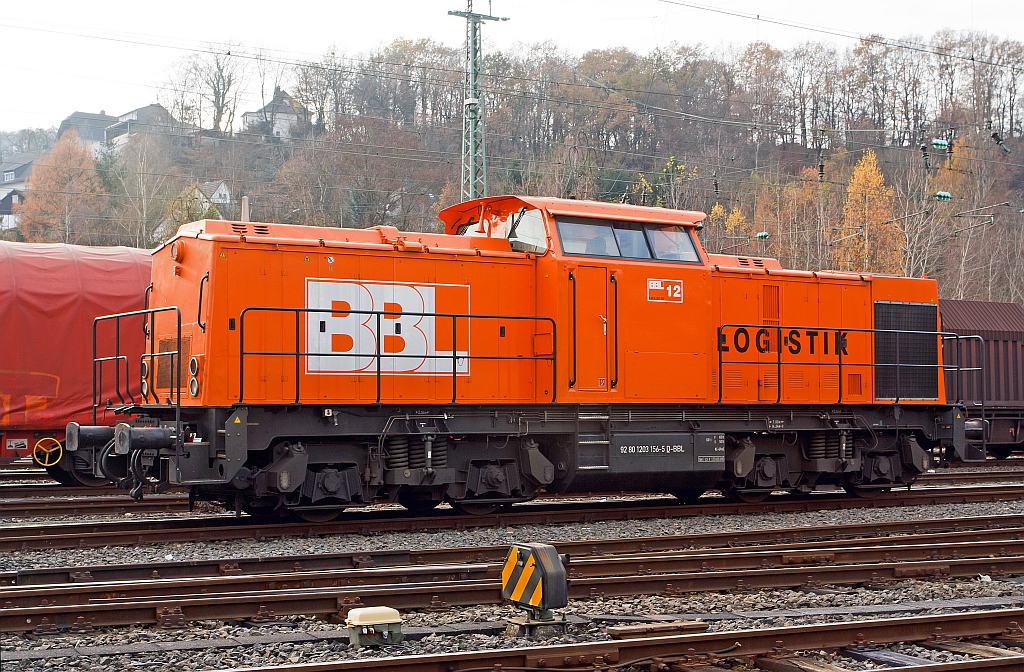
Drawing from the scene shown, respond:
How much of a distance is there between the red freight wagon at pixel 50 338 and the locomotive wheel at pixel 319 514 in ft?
16.2

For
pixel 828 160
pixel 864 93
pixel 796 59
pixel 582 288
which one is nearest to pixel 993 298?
pixel 828 160

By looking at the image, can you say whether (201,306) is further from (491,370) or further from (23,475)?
(23,475)

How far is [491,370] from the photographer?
36.4 ft

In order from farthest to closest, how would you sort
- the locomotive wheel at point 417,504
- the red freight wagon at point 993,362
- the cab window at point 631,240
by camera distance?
the red freight wagon at point 993,362 → the cab window at point 631,240 → the locomotive wheel at point 417,504

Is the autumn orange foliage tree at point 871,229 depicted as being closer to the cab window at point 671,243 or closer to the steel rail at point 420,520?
the steel rail at point 420,520

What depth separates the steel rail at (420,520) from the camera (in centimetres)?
933

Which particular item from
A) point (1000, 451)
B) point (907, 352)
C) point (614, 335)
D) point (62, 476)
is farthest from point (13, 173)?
point (907, 352)

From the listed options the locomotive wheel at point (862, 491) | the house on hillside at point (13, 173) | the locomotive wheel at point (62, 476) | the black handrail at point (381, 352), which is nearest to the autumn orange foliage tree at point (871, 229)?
the locomotive wheel at point (862, 491)

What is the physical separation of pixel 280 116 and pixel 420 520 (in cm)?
6125

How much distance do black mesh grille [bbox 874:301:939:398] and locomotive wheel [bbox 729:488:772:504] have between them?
221 centimetres

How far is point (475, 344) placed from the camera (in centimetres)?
1098

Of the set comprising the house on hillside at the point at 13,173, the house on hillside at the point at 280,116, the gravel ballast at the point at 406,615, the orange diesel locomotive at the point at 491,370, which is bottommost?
the gravel ballast at the point at 406,615

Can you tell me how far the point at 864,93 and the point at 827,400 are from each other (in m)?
55.6

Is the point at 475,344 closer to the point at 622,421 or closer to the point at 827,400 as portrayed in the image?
the point at 622,421
